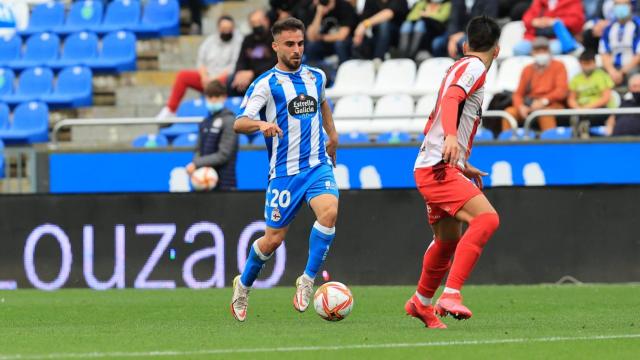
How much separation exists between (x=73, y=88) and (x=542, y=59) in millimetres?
8030

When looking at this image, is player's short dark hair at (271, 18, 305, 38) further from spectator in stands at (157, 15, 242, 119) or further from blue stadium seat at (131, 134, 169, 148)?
spectator in stands at (157, 15, 242, 119)

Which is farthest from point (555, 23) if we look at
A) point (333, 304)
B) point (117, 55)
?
point (333, 304)

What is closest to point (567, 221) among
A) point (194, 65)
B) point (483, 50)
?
point (483, 50)

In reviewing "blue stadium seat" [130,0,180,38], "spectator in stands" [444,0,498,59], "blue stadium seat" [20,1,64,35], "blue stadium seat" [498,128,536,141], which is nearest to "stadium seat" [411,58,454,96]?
"spectator in stands" [444,0,498,59]

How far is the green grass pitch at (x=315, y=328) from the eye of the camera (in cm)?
770

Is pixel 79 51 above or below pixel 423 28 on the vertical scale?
below

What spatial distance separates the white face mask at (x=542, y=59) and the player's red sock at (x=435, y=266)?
8727 mm

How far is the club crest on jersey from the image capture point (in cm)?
1033

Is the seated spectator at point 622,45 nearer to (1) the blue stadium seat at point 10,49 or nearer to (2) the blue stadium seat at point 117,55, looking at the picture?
(2) the blue stadium seat at point 117,55

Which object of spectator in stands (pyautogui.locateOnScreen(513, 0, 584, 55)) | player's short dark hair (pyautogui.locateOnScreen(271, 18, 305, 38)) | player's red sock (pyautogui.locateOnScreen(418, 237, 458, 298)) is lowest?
player's red sock (pyautogui.locateOnScreen(418, 237, 458, 298))

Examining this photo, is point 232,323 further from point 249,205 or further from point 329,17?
point 329,17

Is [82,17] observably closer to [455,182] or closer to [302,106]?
[302,106]

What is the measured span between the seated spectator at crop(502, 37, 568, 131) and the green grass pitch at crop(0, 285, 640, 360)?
164 inches

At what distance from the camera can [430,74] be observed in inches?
762
